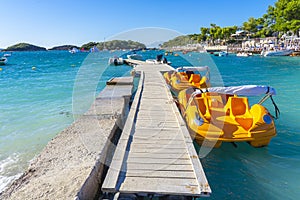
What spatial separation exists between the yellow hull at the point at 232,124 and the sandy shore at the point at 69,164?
2.01 meters

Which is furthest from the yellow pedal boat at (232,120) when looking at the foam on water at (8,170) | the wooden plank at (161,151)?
the foam on water at (8,170)

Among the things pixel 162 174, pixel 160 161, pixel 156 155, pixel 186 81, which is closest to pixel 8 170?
pixel 156 155

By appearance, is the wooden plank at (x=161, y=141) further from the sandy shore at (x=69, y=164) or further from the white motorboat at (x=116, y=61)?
the white motorboat at (x=116, y=61)

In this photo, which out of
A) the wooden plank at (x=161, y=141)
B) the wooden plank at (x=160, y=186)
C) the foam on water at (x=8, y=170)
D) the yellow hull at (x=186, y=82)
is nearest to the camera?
the wooden plank at (x=160, y=186)

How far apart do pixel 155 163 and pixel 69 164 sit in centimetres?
146

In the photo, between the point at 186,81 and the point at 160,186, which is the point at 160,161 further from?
the point at 186,81

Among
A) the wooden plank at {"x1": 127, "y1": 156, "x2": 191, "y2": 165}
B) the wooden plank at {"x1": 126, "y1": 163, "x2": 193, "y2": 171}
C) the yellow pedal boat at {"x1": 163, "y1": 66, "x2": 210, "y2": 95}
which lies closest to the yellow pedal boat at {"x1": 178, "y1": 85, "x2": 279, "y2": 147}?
the wooden plank at {"x1": 127, "y1": 156, "x2": 191, "y2": 165}

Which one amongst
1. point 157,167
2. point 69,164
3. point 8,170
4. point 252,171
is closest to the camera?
point 157,167

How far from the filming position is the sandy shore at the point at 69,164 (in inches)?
117

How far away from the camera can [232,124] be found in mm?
5152

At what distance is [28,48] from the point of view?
7569 inches

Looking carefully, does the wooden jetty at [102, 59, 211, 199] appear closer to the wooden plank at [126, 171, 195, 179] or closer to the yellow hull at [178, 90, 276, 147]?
the wooden plank at [126, 171, 195, 179]

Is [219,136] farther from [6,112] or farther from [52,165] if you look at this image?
[6,112]

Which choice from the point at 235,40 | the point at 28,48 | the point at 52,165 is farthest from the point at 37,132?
the point at 28,48
